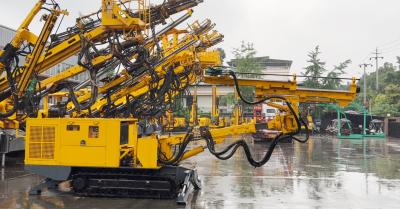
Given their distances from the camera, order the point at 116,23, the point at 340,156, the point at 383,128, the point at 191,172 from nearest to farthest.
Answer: the point at 191,172 → the point at 116,23 → the point at 340,156 → the point at 383,128

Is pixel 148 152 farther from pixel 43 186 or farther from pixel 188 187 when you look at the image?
pixel 43 186

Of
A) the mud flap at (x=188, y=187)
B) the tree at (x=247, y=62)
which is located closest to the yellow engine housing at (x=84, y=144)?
the mud flap at (x=188, y=187)

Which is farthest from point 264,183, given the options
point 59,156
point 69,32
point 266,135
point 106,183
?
point 266,135

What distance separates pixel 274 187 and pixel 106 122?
17.5ft

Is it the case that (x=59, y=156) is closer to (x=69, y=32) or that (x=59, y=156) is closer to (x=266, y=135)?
(x=69, y=32)

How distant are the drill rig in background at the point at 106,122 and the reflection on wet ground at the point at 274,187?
0.62m

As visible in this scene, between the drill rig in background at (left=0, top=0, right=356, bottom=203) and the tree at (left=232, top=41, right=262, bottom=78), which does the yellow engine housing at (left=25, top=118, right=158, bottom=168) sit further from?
the tree at (left=232, top=41, right=262, bottom=78)

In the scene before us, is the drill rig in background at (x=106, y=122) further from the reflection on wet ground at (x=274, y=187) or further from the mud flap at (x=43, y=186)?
the reflection on wet ground at (x=274, y=187)

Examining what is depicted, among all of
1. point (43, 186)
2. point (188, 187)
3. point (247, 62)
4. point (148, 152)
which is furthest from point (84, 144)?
point (247, 62)

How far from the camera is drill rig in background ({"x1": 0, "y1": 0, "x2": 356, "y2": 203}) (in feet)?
36.6

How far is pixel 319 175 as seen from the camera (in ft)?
51.3

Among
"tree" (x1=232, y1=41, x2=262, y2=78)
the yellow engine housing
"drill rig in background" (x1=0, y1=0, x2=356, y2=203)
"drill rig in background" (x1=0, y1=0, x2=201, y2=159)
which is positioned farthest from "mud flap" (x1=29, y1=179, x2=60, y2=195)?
"tree" (x1=232, y1=41, x2=262, y2=78)

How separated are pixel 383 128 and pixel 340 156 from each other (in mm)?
27003

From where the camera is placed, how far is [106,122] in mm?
11016
